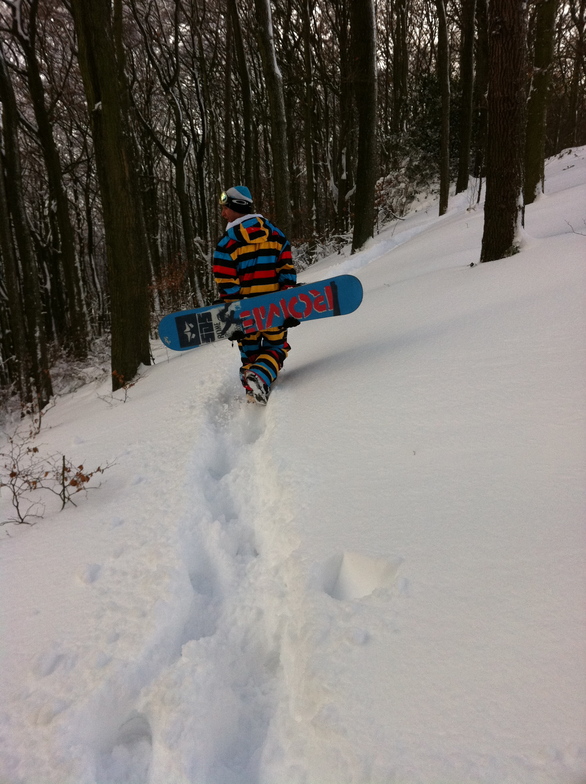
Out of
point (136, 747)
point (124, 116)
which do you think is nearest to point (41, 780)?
point (136, 747)

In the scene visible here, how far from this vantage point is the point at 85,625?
5.79ft

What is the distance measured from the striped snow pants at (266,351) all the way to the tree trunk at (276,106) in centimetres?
498

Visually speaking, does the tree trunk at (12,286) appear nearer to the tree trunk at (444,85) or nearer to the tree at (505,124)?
the tree at (505,124)

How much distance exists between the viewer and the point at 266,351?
400 cm

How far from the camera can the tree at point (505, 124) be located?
4.29m

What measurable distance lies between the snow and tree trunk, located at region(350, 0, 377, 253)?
6752mm

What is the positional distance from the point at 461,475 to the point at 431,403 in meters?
0.66

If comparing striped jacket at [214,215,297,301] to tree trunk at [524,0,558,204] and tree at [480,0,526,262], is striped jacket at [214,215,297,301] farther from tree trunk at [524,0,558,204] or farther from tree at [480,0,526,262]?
tree trunk at [524,0,558,204]

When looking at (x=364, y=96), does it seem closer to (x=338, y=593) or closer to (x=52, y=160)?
(x=52, y=160)

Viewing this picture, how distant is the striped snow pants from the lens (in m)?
3.87

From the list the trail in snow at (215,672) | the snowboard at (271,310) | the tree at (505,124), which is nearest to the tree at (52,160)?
the snowboard at (271,310)

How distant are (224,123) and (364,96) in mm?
6282

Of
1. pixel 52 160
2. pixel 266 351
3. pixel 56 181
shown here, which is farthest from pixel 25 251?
pixel 266 351

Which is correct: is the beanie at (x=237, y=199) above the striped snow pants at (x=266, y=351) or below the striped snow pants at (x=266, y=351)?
above
